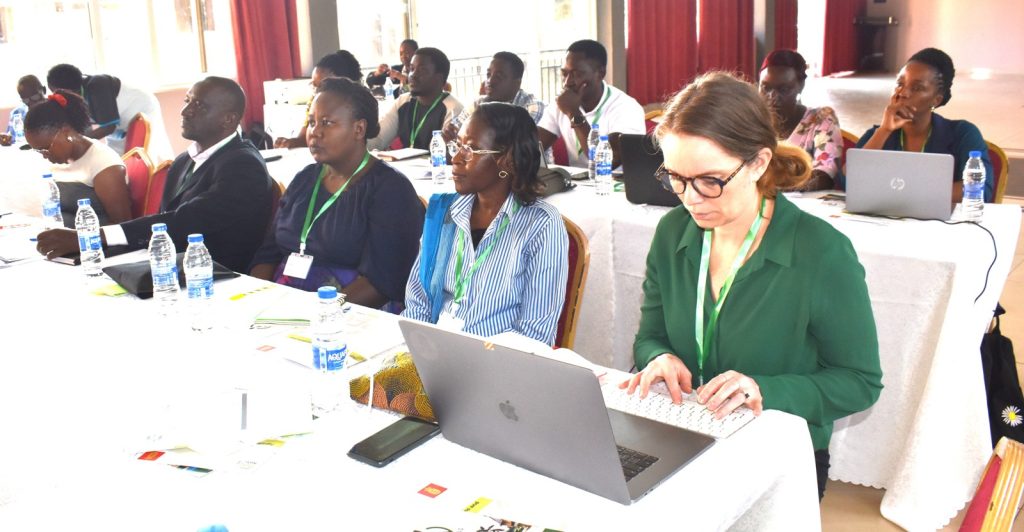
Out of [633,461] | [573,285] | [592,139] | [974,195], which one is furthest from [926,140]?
[633,461]

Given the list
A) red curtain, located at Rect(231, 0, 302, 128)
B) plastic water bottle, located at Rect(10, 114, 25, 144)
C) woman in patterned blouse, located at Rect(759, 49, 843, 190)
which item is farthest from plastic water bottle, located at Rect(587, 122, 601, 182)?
red curtain, located at Rect(231, 0, 302, 128)

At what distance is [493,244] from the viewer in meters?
2.47

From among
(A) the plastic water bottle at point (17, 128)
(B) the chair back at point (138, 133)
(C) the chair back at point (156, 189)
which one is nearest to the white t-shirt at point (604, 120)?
(C) the chair back at point (156, 189)

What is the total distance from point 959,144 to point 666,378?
222 centimetres

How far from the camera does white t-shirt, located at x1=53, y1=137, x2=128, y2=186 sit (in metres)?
4.02

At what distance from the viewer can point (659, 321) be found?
2035 mm

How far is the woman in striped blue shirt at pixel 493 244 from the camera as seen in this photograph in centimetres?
241

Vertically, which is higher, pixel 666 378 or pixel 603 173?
pixel 603 173

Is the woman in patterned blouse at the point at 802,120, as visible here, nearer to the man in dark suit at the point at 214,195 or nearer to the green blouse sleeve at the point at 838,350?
the green blouse sleeve at the point at 838,350

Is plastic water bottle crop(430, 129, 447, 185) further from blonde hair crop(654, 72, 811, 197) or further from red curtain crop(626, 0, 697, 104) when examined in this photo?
red curtain crop(626, 0, 697, 104)

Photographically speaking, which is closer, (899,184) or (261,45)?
(899,184)

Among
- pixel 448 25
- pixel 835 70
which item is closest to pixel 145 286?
pixel 448 25

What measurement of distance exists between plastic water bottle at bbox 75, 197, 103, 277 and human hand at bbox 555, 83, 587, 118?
2511 mm

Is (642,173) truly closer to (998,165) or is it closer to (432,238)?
(432,238)
